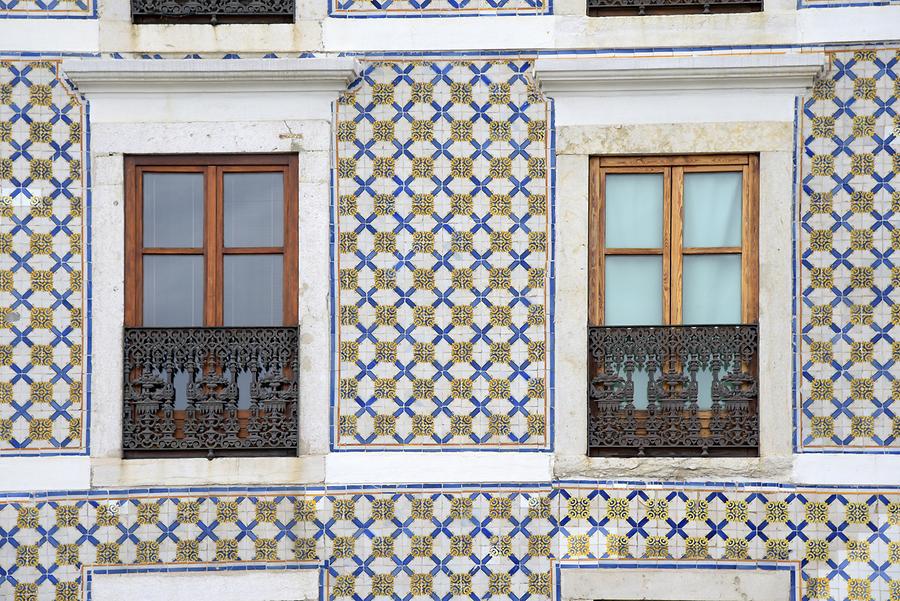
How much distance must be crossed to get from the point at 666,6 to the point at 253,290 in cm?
266

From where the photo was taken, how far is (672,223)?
662cm

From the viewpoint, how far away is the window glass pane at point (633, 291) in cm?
665

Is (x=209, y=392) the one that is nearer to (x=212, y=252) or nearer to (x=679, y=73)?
(x=212, y=252)

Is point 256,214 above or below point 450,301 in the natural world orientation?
above

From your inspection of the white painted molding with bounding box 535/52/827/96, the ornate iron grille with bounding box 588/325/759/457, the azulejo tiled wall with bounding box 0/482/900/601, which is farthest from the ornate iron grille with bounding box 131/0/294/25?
the azulejo tiled wall with bounding box 0/482/900/601

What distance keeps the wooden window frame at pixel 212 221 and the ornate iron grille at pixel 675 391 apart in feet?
5.47

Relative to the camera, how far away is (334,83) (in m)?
6.56

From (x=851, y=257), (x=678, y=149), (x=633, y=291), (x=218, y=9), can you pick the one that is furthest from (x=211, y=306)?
(x=851, y=257)

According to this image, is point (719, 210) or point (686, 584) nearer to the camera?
point (686, 584)

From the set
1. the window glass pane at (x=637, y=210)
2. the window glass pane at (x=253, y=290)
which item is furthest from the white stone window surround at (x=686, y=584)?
the window glass pane at (x=253, y=290)

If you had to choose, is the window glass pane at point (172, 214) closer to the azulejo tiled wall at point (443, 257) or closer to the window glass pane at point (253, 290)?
the window glass pane at point (253, 290)

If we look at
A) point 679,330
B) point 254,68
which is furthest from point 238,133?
point 679,330

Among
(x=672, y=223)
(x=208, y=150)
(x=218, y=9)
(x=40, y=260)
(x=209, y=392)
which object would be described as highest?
(x=218, y=9)

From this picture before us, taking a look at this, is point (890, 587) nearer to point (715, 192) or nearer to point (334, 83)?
point (715, 192)
